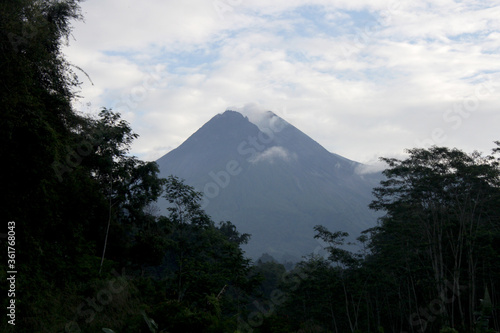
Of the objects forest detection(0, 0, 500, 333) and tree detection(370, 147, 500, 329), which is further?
tree detection(370, 147, 500, 329)

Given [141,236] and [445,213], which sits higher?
[445,213]

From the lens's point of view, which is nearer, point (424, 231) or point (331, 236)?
point (331, 236)

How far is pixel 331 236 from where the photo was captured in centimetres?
2177

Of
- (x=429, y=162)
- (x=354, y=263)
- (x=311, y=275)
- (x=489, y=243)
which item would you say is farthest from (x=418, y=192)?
(x=311, y=275)

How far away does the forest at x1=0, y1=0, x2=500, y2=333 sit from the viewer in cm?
880

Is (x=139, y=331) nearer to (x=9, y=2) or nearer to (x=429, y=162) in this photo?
(x=9, y=2)

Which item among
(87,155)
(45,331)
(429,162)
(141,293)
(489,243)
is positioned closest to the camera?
(45,331)

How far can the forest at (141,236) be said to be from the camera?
347 inches

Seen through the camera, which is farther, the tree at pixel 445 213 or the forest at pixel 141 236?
the tree at pixel 445 213

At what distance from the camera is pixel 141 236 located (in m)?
22.1

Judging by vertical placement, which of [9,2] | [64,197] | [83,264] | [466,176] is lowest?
[83,264]

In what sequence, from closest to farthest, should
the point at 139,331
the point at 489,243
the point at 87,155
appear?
the point at 139,331 → the point at 87,155 → the point at 489,243

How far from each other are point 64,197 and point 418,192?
20939 millimetres

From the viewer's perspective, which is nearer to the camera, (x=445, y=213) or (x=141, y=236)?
(x=141, y=236)
